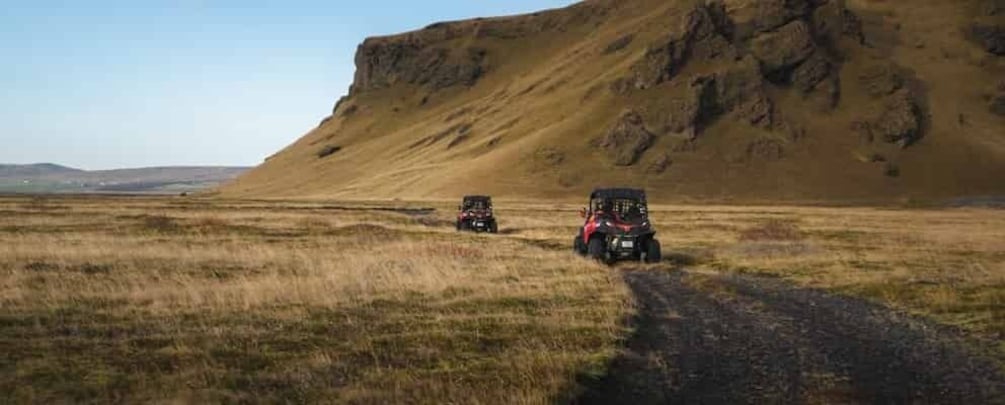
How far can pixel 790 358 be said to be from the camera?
12.0 meters

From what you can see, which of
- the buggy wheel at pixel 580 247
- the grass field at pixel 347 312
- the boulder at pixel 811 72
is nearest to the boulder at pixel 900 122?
the boulder at pixel 811 72

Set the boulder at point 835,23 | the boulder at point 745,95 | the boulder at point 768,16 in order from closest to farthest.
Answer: the boulder at point 745,95
the boulder at point 768,16
the boulder at point 835,23

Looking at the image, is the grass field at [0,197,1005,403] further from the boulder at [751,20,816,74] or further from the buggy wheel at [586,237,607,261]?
the boulder at [751,20,816,74]

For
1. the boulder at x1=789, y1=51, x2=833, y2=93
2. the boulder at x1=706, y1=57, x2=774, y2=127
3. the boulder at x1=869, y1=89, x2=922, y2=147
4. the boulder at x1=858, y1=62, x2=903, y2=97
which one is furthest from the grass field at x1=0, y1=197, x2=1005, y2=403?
the boulder at x1=858, y1=62, x2=903, y2=97

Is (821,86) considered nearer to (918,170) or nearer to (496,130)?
(918,170)

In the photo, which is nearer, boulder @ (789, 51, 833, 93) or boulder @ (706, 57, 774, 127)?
boulder @ (706, 57, 774, 127)

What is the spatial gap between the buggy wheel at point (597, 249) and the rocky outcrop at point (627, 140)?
11569 cm

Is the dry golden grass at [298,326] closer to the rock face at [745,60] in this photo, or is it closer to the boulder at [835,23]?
the rock face at [745,60]

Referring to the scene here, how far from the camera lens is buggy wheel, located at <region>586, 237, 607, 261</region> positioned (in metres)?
27.7

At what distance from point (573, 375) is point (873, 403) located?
356 centimetres

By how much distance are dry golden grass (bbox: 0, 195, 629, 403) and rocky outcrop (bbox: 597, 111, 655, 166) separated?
118 meters

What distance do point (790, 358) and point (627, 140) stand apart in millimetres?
135209

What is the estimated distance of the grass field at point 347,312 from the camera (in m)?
9.84

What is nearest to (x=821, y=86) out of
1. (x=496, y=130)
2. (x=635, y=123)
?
(x=635, y=123)
